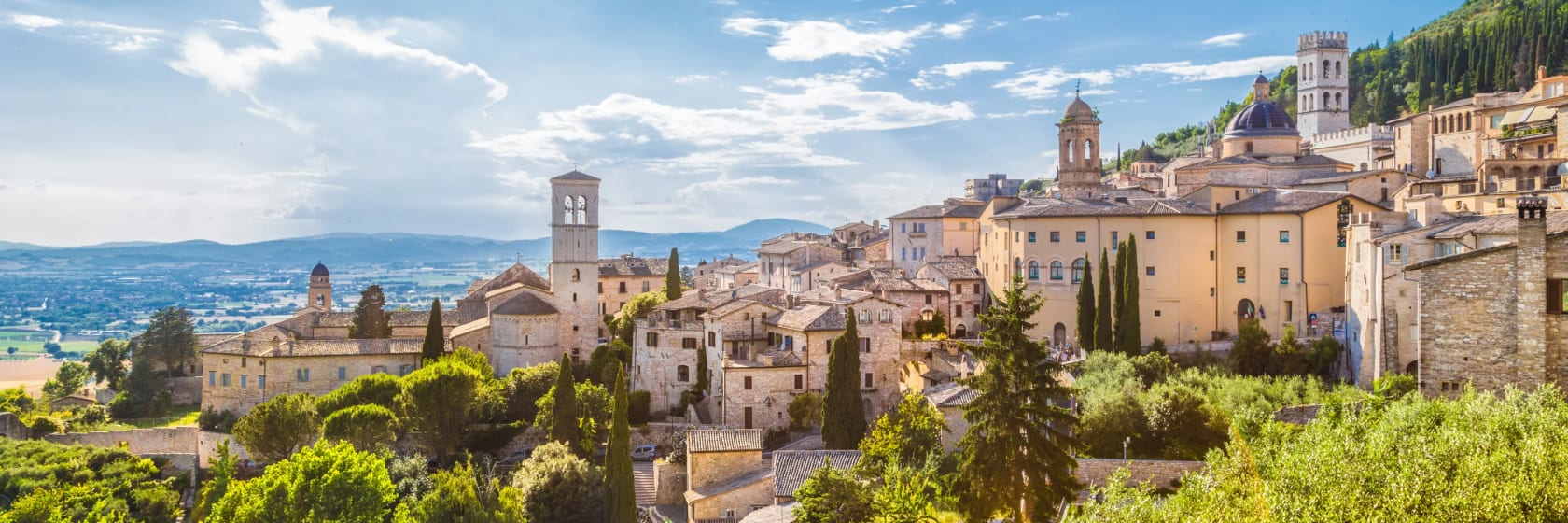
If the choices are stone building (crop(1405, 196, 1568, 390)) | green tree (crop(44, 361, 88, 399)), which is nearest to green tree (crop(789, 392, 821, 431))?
stone building (crop(1405, 196, 1568, 390))

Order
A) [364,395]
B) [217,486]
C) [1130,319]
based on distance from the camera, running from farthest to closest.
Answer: [364,395]
[217,486]
[1130,319]

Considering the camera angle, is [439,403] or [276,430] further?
[439,403]

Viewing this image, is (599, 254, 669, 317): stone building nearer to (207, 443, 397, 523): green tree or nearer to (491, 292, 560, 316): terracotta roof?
(491, 292, 560, 316): terracotta roof

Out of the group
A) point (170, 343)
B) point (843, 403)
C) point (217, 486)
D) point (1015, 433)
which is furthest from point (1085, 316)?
point (170, 343)

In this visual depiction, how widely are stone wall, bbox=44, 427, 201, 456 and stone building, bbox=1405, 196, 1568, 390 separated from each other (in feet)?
154

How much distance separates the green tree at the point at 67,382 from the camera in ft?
214

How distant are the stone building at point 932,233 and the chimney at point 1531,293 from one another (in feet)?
110

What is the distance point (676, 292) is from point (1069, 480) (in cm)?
3359

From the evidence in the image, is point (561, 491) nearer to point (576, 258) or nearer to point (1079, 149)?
point (576, 258)

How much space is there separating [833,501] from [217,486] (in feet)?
82.8

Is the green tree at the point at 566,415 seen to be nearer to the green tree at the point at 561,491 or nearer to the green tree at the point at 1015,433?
the green tree at the point at 561,491

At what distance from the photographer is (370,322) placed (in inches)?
2190

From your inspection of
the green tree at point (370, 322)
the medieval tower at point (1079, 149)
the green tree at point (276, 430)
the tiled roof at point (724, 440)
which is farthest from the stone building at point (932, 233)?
the green tree at point (276, 430)

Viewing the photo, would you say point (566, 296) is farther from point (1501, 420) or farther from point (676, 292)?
point (1501, 420)
